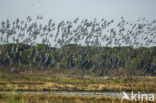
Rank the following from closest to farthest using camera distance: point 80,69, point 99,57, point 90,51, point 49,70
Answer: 1. point 49,70
2. point 80,69
3. point 99,57
4. point 90,51

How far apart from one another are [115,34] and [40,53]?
122 ft

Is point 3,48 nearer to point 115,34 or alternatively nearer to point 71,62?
point 71,62

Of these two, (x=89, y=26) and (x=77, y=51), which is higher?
(x=89, y=26)

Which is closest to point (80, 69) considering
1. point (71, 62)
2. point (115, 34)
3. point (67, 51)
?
point (71, 62)

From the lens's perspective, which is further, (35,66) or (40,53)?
(40,53)

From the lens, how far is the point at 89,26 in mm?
150500

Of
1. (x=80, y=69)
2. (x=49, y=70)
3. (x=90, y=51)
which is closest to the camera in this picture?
(x=49, y=70)

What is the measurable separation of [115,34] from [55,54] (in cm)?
3059

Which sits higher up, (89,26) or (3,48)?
(89,26)

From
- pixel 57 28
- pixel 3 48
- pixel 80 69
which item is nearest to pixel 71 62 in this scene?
pixel 80 69

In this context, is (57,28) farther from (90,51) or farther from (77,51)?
(90,51)

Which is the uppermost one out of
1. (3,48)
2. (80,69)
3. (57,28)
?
(57,28)

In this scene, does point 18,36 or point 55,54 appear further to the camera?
point 55,54

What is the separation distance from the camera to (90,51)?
541 feet
